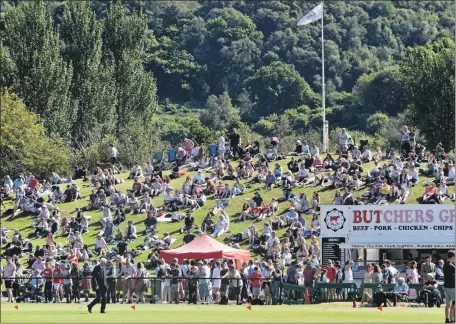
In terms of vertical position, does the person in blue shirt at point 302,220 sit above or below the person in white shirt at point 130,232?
above

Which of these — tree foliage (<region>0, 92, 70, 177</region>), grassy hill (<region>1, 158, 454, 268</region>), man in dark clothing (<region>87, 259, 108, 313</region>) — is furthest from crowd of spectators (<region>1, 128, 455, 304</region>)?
man in dark clothing (<region>87, 259, 108, 313</region>)

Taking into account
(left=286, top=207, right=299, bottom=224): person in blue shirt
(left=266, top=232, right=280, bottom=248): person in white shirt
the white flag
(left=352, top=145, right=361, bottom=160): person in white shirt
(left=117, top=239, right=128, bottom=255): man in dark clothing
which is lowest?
(left=117, top=239, right=128, bottom=255): man in dark clothing

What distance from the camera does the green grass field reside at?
33.0 m

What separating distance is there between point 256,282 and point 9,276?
9561 millimetres

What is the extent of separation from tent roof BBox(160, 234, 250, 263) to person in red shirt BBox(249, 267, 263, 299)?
377 centimetres

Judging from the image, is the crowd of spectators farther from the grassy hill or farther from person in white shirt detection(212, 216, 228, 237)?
the grassy hill

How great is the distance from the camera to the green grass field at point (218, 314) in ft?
108

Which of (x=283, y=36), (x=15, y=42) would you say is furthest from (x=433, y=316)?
(x=283, y=36)

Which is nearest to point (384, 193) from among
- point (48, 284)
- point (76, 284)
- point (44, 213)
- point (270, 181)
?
point (270, 181)

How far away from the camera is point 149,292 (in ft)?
144

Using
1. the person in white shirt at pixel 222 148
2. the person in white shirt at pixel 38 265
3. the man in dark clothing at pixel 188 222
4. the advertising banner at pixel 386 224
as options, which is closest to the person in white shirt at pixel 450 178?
the advertising banner at pixel 386 224

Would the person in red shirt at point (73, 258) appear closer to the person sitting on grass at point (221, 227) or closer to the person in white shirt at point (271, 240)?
the person sitting on grass at point (221, 227)

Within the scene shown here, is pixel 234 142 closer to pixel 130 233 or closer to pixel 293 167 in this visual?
pixel 293 167

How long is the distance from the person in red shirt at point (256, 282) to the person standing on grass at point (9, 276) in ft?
28.1
